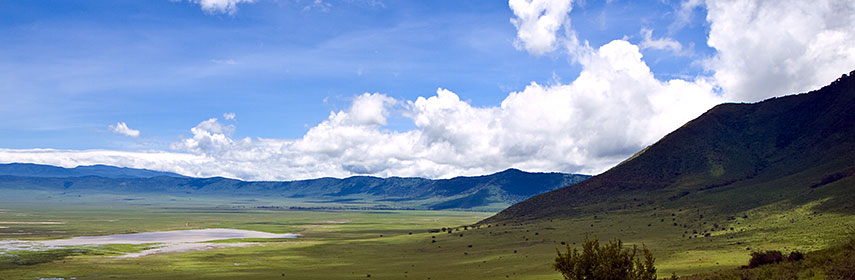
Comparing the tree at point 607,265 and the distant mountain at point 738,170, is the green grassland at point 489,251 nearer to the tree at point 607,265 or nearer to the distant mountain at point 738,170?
the distant mountain at point 738,170

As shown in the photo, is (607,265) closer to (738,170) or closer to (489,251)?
(489,251)

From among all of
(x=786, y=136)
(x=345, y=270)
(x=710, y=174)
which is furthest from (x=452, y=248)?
(x=786, y=136)

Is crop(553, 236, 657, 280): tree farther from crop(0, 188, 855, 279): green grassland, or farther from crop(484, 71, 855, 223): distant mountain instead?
crop(484, 71, 855, 223): distant mountain

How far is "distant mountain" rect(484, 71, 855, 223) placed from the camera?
5197 inches

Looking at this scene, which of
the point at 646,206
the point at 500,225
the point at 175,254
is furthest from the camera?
the point at 500,225

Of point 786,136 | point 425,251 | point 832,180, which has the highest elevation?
point 786,136

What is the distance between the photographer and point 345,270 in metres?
91.4

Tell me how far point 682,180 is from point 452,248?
84802 millimetres

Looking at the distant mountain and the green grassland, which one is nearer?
the green grassland

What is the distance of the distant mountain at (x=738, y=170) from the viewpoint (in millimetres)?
132000

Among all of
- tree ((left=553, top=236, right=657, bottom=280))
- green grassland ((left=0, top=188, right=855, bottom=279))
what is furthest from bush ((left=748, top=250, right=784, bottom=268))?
tree ((left=553, top=236, right=657, bottom=280))

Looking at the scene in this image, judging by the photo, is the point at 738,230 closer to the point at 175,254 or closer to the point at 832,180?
the point at 832,180

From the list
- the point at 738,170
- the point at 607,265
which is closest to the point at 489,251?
the point at 607,265

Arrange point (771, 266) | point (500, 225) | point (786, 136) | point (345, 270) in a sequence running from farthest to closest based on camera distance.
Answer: point (786, 136)
point (500, 225)
point (345, 270)
point (771, 266)
